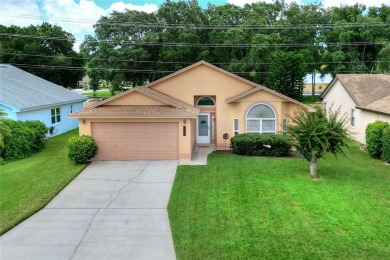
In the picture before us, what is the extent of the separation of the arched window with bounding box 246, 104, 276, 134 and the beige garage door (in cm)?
468

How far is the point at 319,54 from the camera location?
4856 centimetres

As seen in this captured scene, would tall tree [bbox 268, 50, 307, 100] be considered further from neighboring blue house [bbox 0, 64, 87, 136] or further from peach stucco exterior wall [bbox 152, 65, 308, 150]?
neighboring blue house [bbox 0, 64, 87, 136]

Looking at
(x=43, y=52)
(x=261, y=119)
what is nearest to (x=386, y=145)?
(x=261, y=119)

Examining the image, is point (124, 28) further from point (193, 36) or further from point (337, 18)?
point (337, 18)

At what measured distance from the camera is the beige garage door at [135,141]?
16.5 metres

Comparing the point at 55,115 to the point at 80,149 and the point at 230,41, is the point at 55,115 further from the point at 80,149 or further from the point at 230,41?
the point at 230,41

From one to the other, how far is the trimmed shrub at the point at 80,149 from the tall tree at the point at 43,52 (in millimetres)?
29648

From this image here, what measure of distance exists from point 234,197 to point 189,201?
4.72ft

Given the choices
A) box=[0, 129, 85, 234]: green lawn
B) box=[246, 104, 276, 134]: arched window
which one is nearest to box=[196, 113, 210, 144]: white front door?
box=[246, 104, 276, 134]: arched window

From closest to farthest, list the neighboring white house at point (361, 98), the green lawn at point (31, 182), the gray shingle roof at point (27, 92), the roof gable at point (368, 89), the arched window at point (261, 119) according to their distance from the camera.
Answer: the green lawn at point (31, 182), the arched window at point (261, 119), the neighboring white house at point (361, 98), the roof gable at point (368, 89), the gray shingle roof at point (27, 92)

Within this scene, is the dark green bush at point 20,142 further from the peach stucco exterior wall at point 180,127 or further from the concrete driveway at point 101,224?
the concrete driveway at point 101,224

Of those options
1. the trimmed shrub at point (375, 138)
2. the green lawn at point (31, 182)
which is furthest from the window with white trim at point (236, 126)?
the green lawn at point (31, 182)

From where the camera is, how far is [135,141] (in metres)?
16.6

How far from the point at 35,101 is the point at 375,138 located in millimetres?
19952
